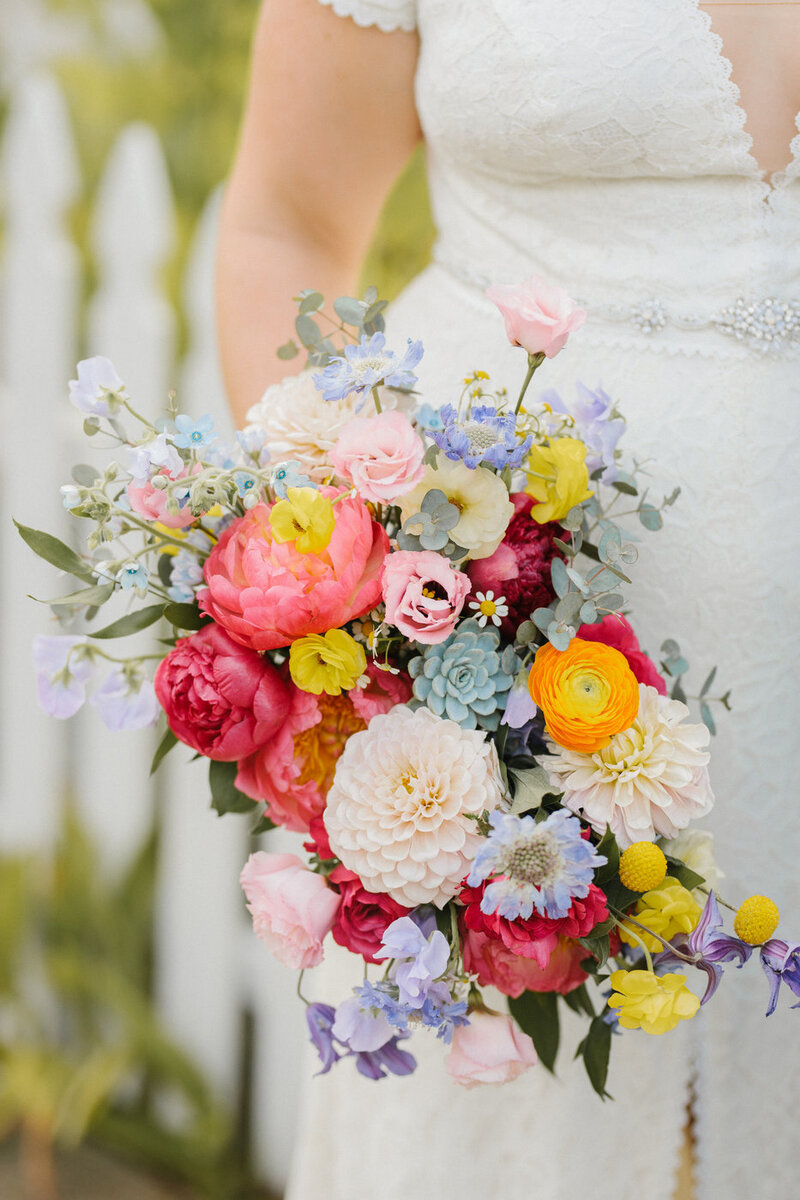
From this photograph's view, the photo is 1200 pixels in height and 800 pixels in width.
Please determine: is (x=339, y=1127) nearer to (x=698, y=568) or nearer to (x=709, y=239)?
(x=698, y=568)

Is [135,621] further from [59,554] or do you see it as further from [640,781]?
[640,781]

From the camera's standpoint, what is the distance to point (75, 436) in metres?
1.92

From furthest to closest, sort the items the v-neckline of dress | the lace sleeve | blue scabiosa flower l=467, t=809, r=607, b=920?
the lace sleeve < the v-neckline of dress < blue scabiosa flower l=467, t=809, r=607, b=920

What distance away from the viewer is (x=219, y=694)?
2.26ft

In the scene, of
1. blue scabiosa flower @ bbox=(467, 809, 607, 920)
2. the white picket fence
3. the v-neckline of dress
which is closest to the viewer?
blue scabiosa flower @ bbox=(467, 809, 607, 920)

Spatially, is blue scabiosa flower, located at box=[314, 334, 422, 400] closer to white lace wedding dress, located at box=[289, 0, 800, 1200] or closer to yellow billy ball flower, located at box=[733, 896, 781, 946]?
white lace wedding dress, located at box=[289, 0, 800, 1200]

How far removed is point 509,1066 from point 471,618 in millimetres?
317

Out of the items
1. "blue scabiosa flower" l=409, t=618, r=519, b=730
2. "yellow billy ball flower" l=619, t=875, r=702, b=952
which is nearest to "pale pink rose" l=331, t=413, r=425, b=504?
"blue scabiosa flower" l=409, t=618, r=519, b=730

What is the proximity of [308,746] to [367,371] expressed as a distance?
0.84 ft

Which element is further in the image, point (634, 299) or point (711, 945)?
point (634, 299)

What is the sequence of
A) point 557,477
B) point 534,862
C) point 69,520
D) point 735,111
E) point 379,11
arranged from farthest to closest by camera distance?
point 69,520, point 379,11, point 735,111, point 557,477, point 534,862

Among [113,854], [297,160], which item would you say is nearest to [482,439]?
[297,160]

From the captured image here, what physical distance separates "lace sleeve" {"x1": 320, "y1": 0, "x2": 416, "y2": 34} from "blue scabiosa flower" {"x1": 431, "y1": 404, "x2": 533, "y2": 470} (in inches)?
20.0

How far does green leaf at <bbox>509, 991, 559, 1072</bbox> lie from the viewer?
2.65 feet
